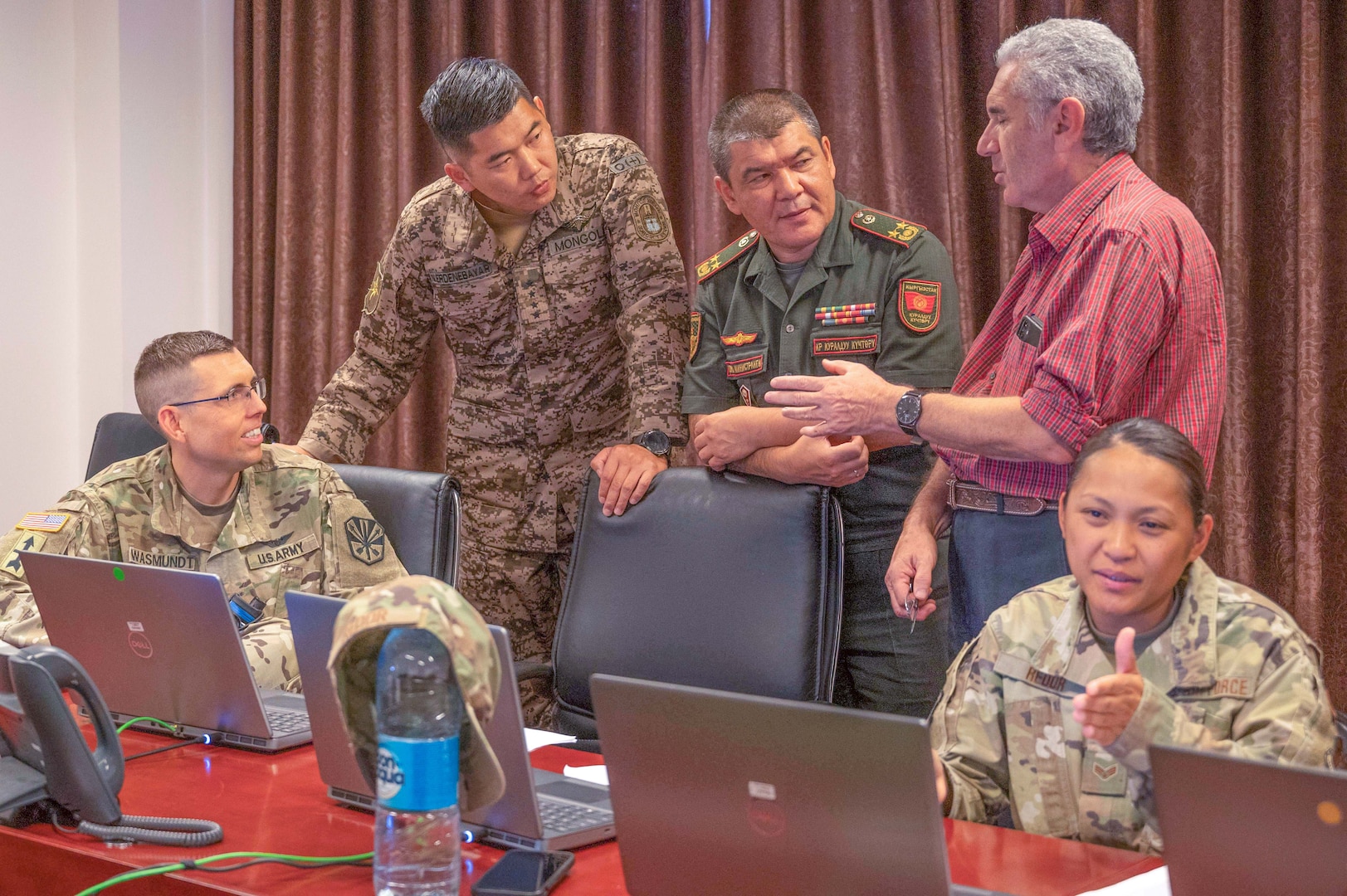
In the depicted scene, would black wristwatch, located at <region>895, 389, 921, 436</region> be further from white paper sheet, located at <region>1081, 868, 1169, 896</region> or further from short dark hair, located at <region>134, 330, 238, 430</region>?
short dark hair, located at <region>134, 330, 238, 430</region>

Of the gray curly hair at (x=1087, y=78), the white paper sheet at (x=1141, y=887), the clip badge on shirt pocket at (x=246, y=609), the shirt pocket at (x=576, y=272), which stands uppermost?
the gray curly hair at (x=1087, y=78)

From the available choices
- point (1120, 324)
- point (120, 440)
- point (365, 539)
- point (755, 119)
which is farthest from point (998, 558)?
point (120, 440)

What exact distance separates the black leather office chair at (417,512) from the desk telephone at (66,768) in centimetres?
85

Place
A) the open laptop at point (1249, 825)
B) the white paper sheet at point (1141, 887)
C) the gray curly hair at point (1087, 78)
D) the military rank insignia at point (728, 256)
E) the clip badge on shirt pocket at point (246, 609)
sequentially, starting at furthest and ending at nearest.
A: the military rank insignia at point (728, 256) < the clip badge on shirt pocket at point (246, 609) < the gray curly hair at point (1087, 78) < the white paper sheet at point (1141, 887) < the open laptop at point (1249, 825)

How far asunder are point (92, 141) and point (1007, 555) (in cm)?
341

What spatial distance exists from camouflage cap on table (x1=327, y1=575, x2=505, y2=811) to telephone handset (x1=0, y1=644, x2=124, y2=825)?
462 millimetres

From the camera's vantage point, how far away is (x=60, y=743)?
1.37 meters

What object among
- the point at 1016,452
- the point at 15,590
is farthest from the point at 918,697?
the point at 15,590

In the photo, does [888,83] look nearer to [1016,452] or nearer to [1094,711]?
[1016,452]

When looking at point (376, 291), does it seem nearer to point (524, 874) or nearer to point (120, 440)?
point (120, 440)

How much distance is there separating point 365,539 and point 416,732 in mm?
1329

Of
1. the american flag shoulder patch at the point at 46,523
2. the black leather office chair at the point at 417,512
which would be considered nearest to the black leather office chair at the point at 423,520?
the black leather office chair at the point at 417,512

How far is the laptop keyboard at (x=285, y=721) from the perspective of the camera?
5.56 feet

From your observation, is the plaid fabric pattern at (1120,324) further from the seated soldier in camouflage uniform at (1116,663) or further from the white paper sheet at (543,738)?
the white paper sheet at (543,738)
